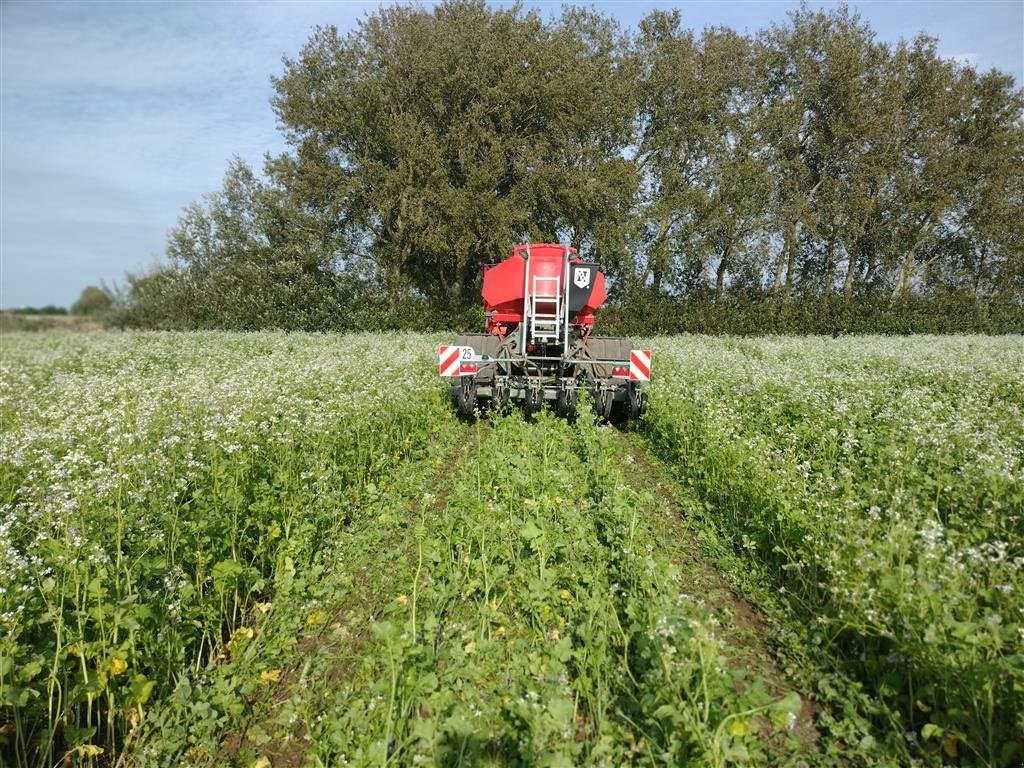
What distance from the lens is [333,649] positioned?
12.5 ft

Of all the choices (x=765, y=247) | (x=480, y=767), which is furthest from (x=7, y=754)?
(x=765, y=247)

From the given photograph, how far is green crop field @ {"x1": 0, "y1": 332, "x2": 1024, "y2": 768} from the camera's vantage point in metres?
2.88

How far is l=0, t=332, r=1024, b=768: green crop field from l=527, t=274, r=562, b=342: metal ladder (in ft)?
11.2

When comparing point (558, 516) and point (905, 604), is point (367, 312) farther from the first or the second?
point (905, 604)

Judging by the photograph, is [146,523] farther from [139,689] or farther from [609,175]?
[609,175]

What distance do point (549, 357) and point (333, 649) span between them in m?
7.03

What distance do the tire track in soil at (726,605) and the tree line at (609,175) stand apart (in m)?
22.4

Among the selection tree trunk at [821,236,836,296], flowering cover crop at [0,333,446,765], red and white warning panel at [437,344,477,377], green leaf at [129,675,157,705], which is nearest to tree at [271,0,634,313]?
tree trunk at [821,236,836,296]

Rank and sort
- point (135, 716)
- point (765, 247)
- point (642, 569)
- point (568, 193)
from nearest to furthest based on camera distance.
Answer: point (135, 716) < point (642, 569) < point (568, 193) < point (765, 247)

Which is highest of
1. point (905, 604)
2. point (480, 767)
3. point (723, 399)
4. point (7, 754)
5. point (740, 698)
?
point (723, 399)

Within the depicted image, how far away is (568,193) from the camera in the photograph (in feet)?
90.9

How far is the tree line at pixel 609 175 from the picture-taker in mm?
27391

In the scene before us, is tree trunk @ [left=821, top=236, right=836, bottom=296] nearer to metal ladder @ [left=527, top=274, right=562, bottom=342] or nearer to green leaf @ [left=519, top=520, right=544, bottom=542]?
metal ladder @ [left=527, top=274, right=562, bottom=342]

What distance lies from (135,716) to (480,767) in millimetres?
1982
